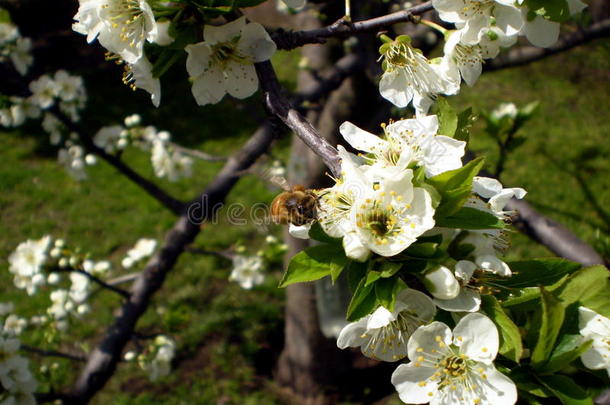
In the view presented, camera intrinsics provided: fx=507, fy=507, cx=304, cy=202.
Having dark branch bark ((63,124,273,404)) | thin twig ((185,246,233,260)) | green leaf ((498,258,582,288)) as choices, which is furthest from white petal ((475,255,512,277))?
thin twig ((185,246,233,260))

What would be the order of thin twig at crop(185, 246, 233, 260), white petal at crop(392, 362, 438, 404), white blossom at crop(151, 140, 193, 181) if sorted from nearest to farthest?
white petal at crop(392, 362, 438, 404)
thin twig at crop(185, 246, 233, 260)
white blossom at crop(151, 140, 193, 181)

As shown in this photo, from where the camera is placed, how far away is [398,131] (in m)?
1.20

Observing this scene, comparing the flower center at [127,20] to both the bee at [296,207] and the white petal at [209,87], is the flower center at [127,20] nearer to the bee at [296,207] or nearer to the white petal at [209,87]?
the white petal at [209,87]

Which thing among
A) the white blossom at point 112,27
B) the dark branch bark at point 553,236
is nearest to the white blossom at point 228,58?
the white blossom at point 112,27

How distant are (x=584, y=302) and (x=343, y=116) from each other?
2.40m

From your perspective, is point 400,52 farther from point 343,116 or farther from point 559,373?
point 343,116

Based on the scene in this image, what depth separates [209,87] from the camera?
4.50 feet

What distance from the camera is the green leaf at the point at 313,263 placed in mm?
1070

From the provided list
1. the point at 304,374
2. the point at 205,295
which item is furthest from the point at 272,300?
the point at 304,374

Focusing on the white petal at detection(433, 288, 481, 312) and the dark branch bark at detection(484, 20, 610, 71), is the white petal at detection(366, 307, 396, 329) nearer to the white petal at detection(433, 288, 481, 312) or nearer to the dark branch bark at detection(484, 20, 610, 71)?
the white petal at detection(433, 288, 481, 312)

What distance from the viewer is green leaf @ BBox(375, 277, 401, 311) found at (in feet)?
3.31

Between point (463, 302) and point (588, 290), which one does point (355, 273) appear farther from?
point (588, 290)

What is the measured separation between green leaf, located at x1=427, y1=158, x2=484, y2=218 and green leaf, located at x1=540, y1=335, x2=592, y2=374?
0.36 metres

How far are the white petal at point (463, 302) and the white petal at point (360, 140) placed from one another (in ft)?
1.29
